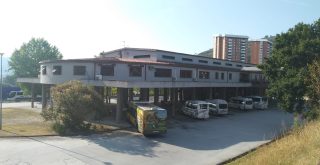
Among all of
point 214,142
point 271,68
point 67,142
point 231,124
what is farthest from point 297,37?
point 67,142

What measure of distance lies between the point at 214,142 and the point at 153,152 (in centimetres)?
633

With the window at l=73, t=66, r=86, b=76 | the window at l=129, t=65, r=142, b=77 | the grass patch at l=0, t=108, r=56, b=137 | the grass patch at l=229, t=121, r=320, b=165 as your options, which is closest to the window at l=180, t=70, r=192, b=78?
the window at l=129, t=65, r=142, b=77

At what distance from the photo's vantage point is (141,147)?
25.5m

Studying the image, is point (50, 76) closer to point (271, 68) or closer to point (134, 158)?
point (134, 158)

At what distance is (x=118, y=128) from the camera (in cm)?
3225

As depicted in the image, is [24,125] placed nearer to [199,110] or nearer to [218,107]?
[199,110]

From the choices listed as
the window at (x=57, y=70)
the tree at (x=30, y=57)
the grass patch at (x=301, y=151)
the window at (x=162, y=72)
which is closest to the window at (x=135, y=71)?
the window at (x=162, y=72)

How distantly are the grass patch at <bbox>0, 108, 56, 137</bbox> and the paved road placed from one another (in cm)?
233

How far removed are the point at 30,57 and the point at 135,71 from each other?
4517 cm

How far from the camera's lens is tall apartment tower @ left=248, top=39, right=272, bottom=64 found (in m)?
97.4

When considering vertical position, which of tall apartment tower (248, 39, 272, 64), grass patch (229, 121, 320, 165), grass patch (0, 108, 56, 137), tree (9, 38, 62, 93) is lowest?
grass patch (0, 108, 56, 137)

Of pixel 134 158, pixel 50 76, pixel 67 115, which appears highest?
pixel 50 76

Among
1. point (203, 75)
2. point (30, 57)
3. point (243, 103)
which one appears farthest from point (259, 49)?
point (30, 57)

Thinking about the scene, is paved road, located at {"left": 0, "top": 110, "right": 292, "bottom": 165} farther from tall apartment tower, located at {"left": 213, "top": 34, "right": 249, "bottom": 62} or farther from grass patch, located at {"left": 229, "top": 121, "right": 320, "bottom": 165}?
tall apartment tower, located at {"left": 213, "top": 34, "right": 249, "bottom": 62}
